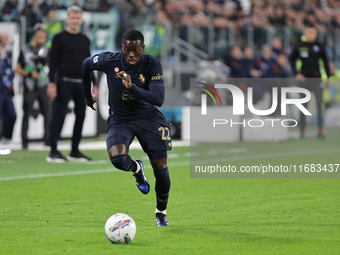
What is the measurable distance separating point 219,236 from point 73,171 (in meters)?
5.24

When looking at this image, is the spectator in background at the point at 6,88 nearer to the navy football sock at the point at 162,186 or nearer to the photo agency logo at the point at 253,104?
the photo agency logo at the point at 253,104

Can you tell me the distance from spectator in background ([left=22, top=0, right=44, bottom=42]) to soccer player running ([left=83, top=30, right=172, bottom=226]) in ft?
31.7

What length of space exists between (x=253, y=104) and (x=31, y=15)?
5.11 m

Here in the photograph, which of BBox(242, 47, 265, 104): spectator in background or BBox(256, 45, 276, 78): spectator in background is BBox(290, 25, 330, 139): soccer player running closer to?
BBox(242, 47, 265, 104): spectator in background

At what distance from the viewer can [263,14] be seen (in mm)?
25953

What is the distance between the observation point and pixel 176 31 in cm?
2112

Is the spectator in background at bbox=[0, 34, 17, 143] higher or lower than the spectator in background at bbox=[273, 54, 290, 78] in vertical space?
higher

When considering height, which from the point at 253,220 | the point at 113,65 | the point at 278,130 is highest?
the point at 113,65

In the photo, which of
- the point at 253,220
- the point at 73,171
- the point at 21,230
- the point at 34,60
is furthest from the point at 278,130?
the point at 21,230

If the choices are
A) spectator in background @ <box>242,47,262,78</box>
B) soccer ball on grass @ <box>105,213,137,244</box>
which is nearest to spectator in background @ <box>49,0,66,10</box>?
spectator in background @ <box>242,47,262,78</box>

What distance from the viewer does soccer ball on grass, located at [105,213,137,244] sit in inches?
220

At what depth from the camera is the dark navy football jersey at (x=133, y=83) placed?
20.6 feet

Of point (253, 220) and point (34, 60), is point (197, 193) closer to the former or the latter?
point (253, 220)

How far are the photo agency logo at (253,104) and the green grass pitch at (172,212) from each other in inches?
146
